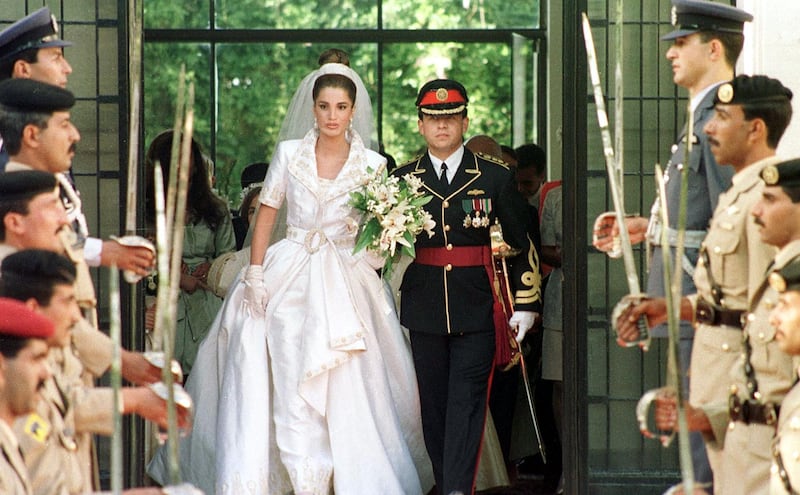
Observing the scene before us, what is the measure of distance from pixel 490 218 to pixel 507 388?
0.88 m

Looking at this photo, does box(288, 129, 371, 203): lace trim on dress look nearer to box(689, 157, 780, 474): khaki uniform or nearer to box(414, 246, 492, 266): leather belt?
box(414, 246, 492, 266): leather belt

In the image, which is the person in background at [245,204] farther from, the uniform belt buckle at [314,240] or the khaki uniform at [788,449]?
the khaki uniform at [788,449]

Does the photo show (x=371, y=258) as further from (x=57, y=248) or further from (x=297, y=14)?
(x=297, y=14)

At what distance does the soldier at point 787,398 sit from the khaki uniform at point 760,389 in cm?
19

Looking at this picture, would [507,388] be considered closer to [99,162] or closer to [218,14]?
[99,162]

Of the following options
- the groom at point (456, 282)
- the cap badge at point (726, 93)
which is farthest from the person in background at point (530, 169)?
the cap badge at point (726, 93)

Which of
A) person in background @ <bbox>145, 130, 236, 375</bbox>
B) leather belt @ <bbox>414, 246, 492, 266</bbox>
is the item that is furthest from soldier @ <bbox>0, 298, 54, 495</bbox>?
person in background @ <bbox>145, 130, 236, 375</bbox>

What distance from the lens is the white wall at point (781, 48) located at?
6.55m

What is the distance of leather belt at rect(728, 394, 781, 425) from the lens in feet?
14.8

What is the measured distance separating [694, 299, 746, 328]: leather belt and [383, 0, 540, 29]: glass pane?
668 cm

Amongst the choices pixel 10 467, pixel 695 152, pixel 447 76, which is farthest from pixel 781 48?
pixel 447 76

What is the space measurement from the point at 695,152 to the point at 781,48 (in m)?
1.14

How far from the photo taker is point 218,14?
11695mm

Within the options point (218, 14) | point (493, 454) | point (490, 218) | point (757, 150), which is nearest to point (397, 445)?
point (493, 454)
